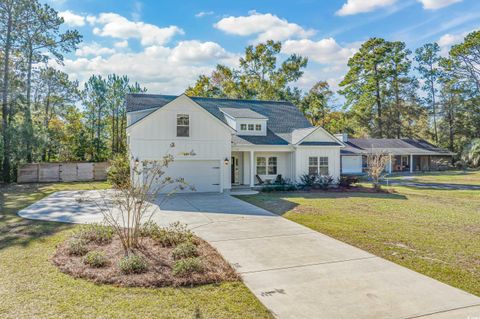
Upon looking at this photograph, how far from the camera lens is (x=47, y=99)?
32.9m

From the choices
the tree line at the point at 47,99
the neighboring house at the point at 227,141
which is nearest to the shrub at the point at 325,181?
the neighboring house at the point at 227,141

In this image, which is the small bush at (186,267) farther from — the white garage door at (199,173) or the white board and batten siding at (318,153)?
the white board and batten siding at (318,153)

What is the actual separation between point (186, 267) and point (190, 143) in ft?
39.5

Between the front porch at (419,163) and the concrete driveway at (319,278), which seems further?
the front porch at (419,163)

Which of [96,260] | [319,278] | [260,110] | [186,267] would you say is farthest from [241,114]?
[319,278]

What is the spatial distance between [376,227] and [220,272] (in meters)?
5.77

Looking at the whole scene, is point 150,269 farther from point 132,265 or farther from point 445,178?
point 445,178

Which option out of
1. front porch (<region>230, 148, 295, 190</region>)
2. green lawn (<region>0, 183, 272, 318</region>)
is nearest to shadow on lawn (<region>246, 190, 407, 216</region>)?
front porch (<region>230, 148, 295, 190</region>)

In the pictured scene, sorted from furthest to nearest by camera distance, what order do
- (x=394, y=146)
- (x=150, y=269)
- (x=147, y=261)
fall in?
1. (x=394, y=146)
2. (x=147, y=261)
3. (x=150, y=269)

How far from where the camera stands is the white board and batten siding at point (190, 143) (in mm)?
16391

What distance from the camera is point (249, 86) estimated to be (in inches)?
1512

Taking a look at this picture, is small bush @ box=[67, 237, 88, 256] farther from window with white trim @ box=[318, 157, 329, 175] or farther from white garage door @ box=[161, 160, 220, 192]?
window with white trim @ box=[318, 157, 329, 175]

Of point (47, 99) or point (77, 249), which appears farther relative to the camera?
point (47, 99)

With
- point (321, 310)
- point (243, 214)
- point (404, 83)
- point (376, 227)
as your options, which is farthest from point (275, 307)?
point (404, 83)
